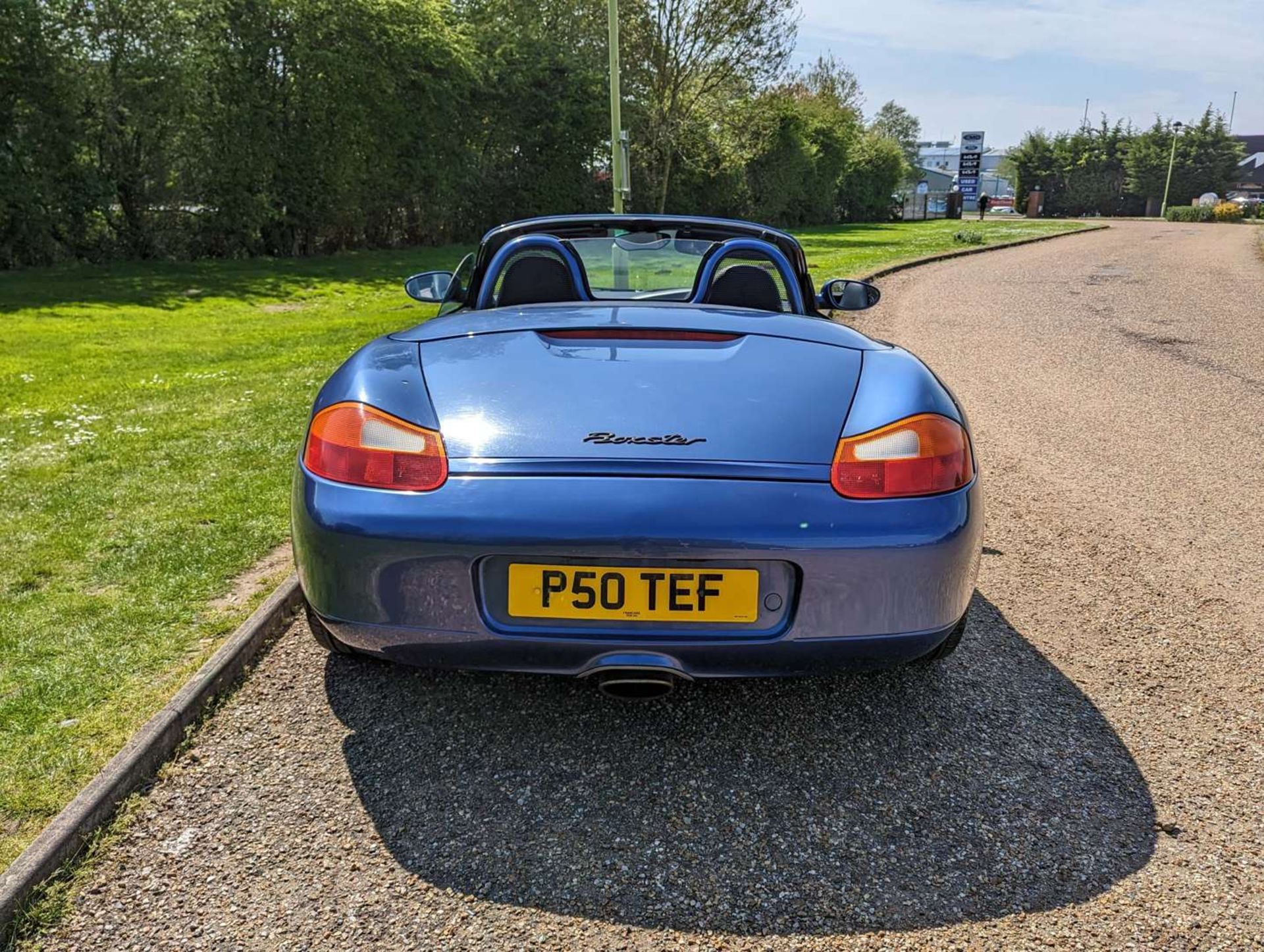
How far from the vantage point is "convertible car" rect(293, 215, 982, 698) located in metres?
2.00

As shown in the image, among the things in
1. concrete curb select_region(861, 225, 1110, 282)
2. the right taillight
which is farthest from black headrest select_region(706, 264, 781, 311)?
concrete curb select_region(861, 225, 1110, 282)

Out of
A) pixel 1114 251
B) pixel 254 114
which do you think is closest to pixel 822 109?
pixel 1114 251

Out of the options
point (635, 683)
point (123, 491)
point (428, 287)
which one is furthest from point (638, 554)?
point (123, 491)

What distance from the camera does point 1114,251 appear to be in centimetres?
2302

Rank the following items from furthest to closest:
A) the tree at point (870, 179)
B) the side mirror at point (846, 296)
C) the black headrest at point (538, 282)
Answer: the tree at point (870, 179) → the side mirror at point (846, 296) → the black headrest at point (538, 282)

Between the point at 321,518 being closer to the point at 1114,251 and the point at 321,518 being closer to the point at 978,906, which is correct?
the point at 978,906

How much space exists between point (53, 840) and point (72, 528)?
2458mm

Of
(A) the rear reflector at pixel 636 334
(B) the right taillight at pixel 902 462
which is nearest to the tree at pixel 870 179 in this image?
(A) the rear reflector at pixel 636 334

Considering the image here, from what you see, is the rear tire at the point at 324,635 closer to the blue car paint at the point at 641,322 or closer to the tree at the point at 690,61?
the blue car paint at the point at 641,322

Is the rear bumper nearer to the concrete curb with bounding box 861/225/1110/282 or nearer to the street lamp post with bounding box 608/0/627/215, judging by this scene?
the concrete curb with bounding box 861/225/1110/282

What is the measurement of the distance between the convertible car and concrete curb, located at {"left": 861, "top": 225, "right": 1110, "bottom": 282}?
13655 mm

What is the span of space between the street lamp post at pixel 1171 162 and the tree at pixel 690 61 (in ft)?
147

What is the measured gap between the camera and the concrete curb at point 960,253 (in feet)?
55.9

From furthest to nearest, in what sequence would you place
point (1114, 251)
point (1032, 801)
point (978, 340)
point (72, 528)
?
point (1114, 251) < point (978, 340) < point (72, 528) < point (1032, 801)
